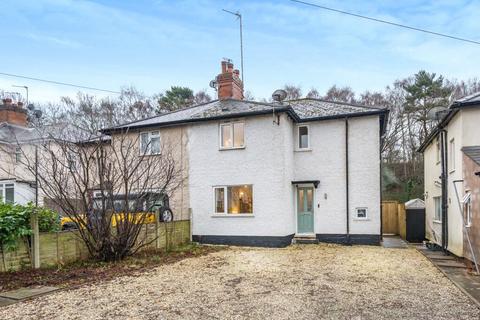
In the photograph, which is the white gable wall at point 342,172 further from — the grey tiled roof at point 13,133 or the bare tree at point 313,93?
the grey tiled roof at point 13,133

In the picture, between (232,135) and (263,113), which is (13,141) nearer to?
(232,135)

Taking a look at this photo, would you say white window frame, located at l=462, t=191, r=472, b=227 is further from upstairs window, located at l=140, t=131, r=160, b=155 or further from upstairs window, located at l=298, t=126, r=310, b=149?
upstairs window, located at l=140, t=131, r=160, b=155

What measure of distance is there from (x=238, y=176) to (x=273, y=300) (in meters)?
8.97

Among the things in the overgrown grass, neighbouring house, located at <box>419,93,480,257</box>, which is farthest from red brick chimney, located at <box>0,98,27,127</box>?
neighbouring house, located at <box>419,93,480,257</box>

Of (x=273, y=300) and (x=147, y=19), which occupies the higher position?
(x=147, y=19)

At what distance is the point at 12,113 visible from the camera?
26.7 m

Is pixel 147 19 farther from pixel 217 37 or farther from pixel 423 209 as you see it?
pixel 423 209

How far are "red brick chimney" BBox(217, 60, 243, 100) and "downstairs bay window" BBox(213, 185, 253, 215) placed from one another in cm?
554

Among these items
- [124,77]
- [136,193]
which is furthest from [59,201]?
[124,77]

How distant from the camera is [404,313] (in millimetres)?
6000

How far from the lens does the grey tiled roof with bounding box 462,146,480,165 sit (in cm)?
992

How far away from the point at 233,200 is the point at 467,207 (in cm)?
854

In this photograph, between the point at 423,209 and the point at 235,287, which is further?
the point at 423,209

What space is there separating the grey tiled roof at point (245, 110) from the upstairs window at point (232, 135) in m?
0.56
